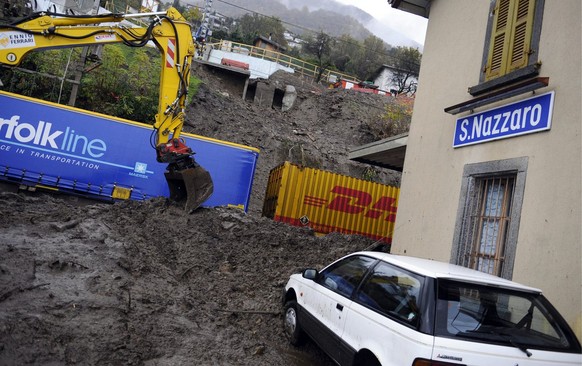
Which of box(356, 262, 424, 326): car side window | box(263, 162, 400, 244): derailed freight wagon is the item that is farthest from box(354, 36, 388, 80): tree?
box(356, 262, 424, 326): car side window

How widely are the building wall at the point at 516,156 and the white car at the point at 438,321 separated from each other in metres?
1.52

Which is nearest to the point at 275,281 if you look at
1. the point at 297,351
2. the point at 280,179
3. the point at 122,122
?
the point at 297,351

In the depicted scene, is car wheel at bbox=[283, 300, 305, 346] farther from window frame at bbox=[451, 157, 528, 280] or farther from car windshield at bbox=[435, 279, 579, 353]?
window frame at bbox=[451, 157, 528, 280]

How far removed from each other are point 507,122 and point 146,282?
19.0 feet

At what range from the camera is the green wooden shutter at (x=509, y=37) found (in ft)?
20.2

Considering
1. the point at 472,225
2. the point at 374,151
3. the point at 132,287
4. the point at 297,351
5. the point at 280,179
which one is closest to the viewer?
the point at 297,351

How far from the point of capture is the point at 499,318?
3.44 m

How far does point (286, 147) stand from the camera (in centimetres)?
2614

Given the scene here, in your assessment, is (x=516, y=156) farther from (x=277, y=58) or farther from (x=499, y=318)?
(x=277, y=58)

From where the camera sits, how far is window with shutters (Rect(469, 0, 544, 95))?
602 cm

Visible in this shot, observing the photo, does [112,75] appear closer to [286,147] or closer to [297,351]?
[286,147]

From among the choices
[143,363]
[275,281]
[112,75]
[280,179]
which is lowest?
[143,363]

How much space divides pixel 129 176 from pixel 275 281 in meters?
7.31

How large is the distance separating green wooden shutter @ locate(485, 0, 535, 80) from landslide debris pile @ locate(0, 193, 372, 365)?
4639 millimetres
